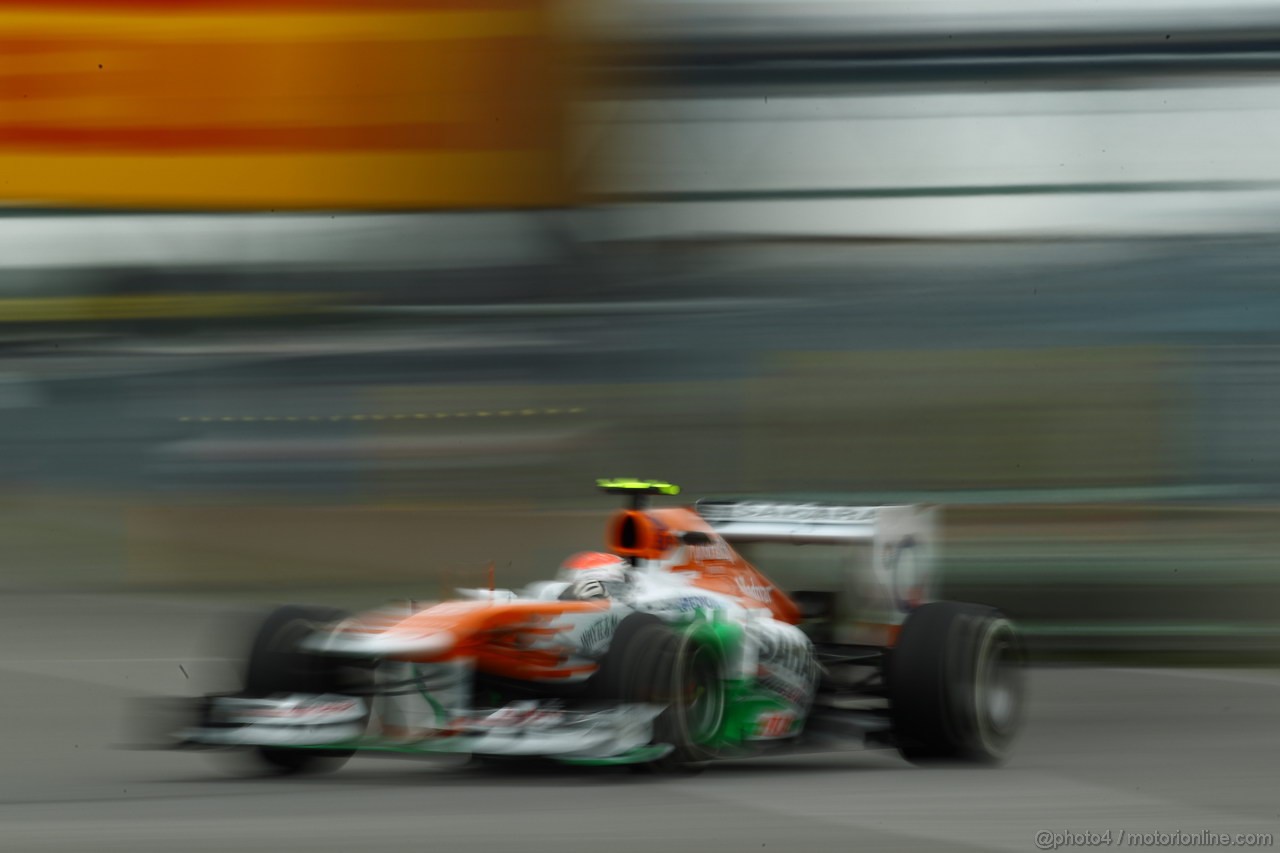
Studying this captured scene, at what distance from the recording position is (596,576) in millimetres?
8016

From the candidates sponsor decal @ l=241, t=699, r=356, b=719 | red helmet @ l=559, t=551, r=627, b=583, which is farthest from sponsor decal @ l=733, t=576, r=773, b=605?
sponsor decal @ l=241, t=699, r=356, b=719

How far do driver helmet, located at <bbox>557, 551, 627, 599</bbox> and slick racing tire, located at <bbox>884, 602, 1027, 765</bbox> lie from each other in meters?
1.19

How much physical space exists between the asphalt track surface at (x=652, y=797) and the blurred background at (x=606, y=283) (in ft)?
18.8

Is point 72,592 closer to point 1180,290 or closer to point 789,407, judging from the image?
point 789,407

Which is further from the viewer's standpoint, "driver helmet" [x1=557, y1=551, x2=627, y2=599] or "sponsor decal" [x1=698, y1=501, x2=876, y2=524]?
"sponsor decal" [x1=698, y1=501, x2=876, y2=524]

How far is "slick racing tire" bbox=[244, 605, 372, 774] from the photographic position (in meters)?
7.61

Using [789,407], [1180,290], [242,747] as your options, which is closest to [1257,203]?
[1180,290]

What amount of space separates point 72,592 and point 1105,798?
11.4m

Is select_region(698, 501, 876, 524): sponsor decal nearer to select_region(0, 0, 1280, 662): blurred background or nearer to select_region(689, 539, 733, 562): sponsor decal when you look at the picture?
select_region(689, 539, 733, 562): sponsor decal

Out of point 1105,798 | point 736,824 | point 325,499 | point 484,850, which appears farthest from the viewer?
point 325,499

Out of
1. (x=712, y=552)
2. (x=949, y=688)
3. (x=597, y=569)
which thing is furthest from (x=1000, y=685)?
(x=597, y=569)

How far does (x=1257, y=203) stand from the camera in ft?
53.2

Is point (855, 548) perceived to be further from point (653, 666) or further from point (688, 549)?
point (653, 666)

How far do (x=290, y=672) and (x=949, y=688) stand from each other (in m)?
2.63
